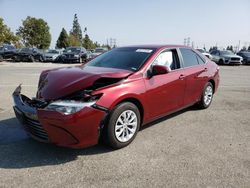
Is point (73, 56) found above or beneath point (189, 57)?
beneath

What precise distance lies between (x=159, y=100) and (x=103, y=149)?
4.38ft

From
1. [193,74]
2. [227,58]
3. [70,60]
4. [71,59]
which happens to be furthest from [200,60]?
[227,58]

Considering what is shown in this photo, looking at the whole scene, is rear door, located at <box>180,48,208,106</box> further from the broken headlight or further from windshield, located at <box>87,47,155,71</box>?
the broken headlight

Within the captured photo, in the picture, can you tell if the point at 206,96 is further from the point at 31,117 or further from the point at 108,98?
the point at 31,117

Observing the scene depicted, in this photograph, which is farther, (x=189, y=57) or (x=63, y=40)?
(x=63, y=40)

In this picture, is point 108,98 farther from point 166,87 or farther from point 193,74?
point 193,74

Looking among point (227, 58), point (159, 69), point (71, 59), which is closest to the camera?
point (159, 69)

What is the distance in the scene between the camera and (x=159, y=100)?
191 inches

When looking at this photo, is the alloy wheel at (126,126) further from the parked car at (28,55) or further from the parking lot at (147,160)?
the parked car at (28,55)

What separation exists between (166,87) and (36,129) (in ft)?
7.58

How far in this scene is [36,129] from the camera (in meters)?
3.93

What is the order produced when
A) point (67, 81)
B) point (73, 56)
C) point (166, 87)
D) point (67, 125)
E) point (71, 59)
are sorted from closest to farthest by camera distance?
point (67, 125), point (67, 81), point (166, 87), point (73, 56), point (71, 59)

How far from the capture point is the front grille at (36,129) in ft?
12.5

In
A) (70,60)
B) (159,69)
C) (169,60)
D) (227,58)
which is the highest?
(169,60)
